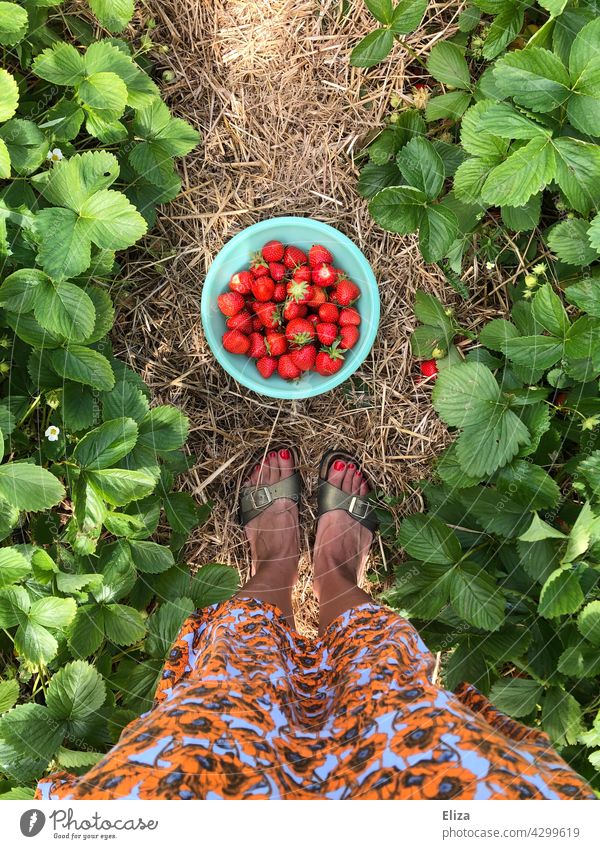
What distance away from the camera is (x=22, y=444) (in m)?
1.39

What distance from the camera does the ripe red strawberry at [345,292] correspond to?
156 cm

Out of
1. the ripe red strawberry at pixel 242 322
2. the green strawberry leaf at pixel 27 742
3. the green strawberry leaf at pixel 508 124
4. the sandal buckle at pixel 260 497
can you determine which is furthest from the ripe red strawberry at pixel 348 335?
the green strawberry leaf at pixel 27 742

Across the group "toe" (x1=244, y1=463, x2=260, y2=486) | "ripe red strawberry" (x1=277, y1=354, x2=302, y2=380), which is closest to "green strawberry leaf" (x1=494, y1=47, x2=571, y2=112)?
"ripe red strawberry" (x1=277, y1=354, x2=302, y2=380)

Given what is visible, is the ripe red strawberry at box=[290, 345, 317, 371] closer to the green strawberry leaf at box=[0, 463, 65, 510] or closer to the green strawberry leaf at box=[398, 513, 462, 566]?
the green strawberry leaf at box=[398, 513, 462, 566]

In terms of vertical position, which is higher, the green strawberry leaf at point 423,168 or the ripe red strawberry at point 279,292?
the green strawberry leaf at point 423,168

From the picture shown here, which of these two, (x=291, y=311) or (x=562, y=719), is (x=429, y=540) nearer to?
(x=562, y=719)

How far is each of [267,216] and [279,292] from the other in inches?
9.4

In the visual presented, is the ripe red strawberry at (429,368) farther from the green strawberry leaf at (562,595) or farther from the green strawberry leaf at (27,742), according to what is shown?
the green strawberry leaf at (27,742)

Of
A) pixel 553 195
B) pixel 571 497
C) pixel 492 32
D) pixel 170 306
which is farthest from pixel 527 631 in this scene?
pixel 492 32

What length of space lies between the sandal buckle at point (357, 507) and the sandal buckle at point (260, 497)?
212mm

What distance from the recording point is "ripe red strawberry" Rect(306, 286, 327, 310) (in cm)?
156

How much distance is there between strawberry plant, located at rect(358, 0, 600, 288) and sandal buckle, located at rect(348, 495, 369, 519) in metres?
0.61

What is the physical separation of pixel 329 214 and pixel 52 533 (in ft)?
3.35

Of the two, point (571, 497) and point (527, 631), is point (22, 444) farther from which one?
point (571, 497)
